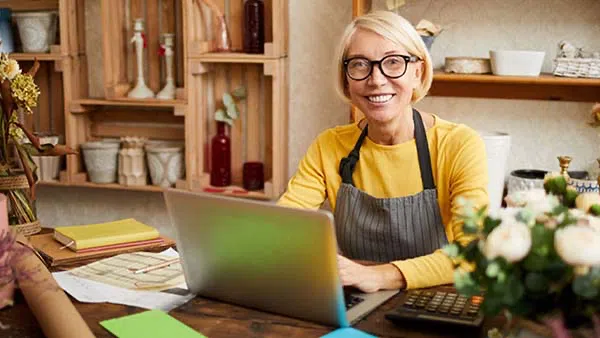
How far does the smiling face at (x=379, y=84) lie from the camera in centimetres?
196

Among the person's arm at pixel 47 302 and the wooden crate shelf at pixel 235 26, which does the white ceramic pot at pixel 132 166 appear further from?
the person's arm at pixel 47 302

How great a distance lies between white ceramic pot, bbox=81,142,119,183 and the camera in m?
3.42

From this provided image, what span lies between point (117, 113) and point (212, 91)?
0.53 meters

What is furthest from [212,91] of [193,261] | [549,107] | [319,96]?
[193,261]

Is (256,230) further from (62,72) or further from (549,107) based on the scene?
(62,72)

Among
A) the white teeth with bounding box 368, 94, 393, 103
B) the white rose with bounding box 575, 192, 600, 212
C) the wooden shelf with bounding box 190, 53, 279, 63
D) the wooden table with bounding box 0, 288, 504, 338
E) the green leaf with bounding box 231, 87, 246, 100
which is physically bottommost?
the wooden table with bounding box 0, 288, 504, 338

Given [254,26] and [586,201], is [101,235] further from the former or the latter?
[254,26]

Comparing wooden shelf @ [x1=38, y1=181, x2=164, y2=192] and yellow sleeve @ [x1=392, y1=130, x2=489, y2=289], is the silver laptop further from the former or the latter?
wooden shelf @ [x1=38, y1=181, x2=164, y2=192]

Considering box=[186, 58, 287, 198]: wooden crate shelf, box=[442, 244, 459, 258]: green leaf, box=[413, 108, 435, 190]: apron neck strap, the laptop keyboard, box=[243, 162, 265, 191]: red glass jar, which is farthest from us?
box=[243, 162, 265, 191]: red glass jar

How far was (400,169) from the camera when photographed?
6.81 ft

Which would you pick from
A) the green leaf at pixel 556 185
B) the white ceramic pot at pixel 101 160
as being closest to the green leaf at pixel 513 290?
the green leaf at pixel 556 185

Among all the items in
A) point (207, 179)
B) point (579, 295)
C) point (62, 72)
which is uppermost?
point (62, 72)

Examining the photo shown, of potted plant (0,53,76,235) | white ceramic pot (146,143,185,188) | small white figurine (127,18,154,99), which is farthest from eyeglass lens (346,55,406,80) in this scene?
small white figurine (127,18,154,99)

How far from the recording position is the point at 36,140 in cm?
190
